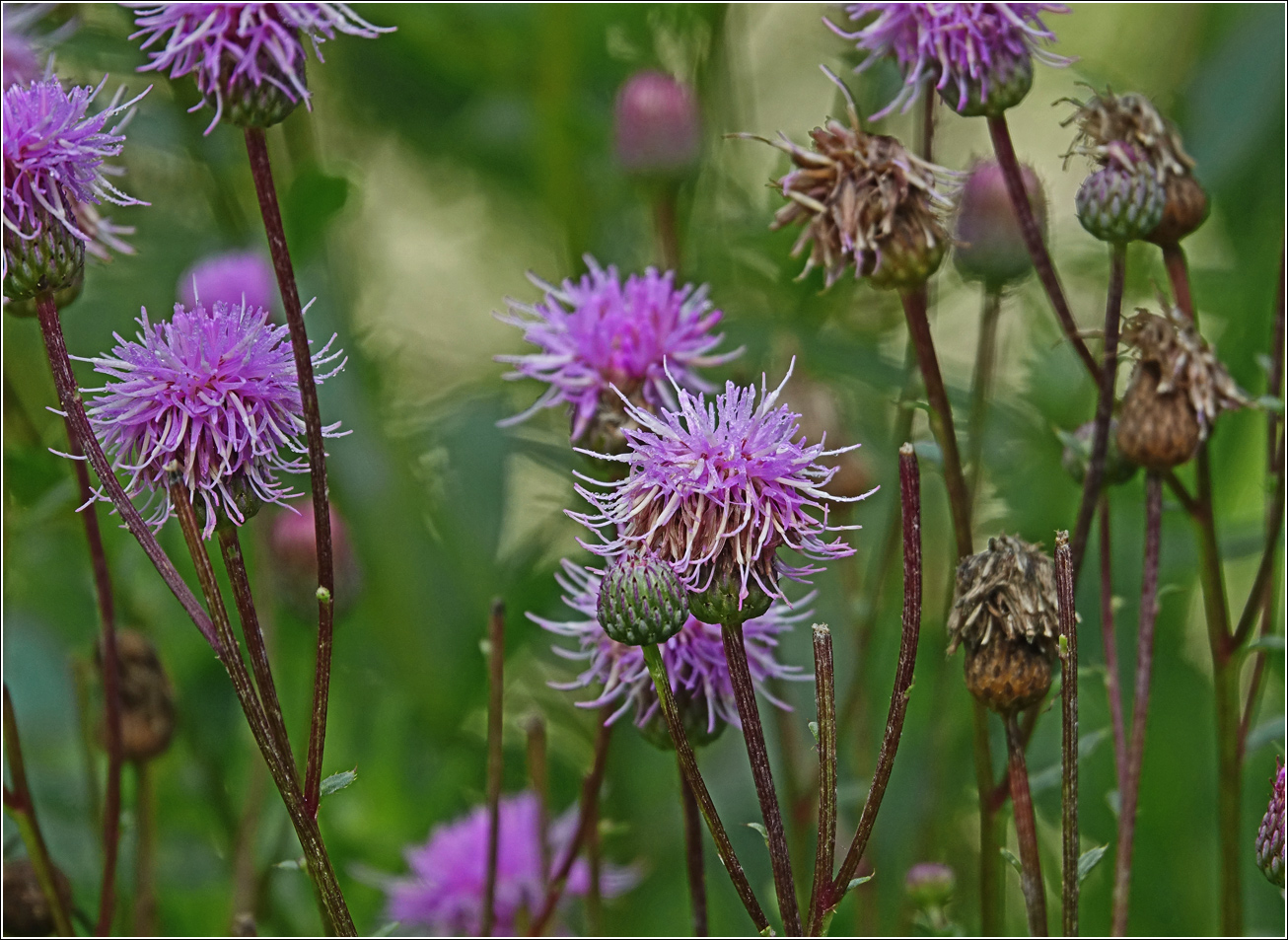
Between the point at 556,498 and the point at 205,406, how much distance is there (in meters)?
1.02

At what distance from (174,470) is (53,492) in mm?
476

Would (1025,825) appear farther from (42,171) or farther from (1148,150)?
(42,171)

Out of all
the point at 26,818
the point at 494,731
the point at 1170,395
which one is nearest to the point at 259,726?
the point at 494,731

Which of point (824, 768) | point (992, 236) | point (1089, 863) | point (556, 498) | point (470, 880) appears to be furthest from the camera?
point (556, 498)

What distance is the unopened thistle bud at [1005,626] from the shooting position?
788 millimetres

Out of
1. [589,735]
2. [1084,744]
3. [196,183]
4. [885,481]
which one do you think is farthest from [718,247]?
[1084,744]

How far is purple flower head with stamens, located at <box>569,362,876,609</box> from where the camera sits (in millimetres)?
689

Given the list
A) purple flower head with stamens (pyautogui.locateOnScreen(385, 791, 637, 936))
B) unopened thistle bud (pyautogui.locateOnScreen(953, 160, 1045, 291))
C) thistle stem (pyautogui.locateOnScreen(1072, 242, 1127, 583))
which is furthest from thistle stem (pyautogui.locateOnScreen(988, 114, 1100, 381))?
purple flower head with stamens (pyautogui.locateOnScreen(385, 791, 637, 936))

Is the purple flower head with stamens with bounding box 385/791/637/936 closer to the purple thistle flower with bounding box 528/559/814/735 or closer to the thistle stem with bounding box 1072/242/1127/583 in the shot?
the purple thistle flower with bounding box 528/559/814/735

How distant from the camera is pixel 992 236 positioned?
1.09 meters

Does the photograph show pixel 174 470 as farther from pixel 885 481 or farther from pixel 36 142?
pixel 885 481

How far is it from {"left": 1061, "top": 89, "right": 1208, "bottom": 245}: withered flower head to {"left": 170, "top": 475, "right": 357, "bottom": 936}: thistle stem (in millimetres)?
626

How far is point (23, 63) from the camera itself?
104cm

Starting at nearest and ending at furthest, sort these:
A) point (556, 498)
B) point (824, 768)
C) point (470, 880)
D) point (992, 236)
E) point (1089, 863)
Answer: point (824, 768) → point (1089, 863) → point (992, 236) → point (470, 880) → point (556, 498)
